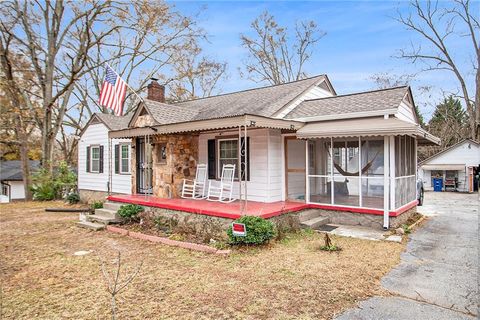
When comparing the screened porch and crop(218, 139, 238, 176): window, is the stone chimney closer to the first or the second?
crop(218, 139, 238, 176): window

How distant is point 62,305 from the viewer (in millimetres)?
3811

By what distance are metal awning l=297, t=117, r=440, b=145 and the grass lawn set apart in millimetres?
2564

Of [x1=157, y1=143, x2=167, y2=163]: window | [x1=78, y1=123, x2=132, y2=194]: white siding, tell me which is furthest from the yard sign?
[x1=78, y1=123, x2=132, y2=194]: white siding

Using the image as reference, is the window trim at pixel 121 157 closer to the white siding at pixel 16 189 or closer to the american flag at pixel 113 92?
the american flag at pixel 113 92

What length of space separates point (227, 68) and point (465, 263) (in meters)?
25.0

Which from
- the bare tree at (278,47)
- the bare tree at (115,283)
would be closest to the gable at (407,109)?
the bare tree at (115,283)

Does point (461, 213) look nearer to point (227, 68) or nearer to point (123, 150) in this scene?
point (123, 150)

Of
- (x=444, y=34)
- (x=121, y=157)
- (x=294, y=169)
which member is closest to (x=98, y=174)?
(x=121, y=157)

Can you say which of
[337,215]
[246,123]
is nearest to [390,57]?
[337,215]

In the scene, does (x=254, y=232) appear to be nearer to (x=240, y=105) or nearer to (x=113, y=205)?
(x=113, y=205)

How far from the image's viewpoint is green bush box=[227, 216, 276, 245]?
6059mm

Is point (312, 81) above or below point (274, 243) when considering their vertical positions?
above

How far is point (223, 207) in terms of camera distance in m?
7.88

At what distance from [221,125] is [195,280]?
3.94m
